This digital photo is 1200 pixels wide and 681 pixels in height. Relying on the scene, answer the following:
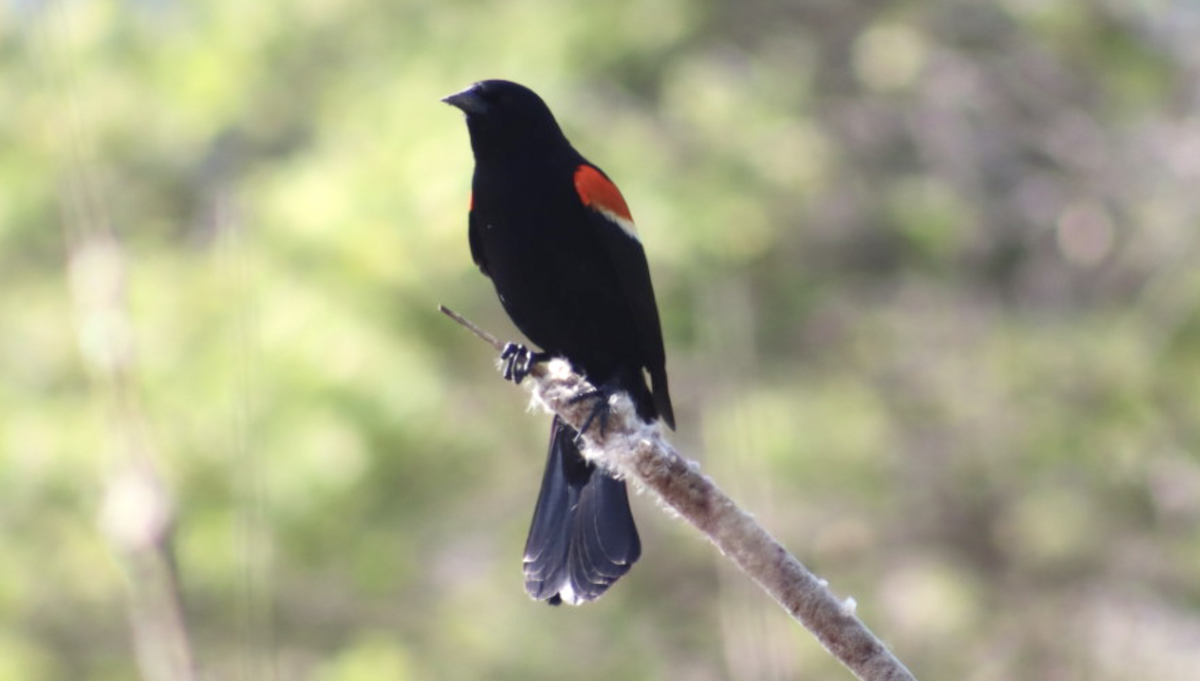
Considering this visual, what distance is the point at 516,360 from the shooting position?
2.08 metres

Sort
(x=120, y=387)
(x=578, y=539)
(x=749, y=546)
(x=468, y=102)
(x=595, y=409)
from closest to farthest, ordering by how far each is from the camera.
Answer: (x=120, y=387) < (x=749, y=546) < (x=595, y=409) < (x=578, y=539) < (x=468, y=102)

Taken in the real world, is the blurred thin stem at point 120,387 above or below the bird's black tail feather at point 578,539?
below

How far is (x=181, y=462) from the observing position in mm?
4934

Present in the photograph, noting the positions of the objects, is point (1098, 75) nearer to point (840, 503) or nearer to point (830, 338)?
point (830, 338)

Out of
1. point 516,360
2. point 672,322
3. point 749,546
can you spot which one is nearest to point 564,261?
point 516,360

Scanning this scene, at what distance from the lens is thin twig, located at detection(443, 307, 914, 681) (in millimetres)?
1239

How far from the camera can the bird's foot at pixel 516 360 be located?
2036mm

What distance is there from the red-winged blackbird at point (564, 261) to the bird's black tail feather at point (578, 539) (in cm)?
1

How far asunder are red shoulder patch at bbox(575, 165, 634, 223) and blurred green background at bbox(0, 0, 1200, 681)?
7.27 feet

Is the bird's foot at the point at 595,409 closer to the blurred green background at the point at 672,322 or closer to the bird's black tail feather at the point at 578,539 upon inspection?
the bird's black tail feather at the point at 578,539

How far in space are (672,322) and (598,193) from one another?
3.41m

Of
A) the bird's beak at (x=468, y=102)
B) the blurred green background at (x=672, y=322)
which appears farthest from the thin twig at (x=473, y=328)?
the blurred green background at (x=672, y=322)

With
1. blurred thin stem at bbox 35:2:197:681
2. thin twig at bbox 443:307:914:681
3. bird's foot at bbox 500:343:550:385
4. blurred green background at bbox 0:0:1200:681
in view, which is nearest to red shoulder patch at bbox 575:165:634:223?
bird's foot at bbox 500:343:550:385

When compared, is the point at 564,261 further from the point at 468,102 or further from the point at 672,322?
the point at 672,322
